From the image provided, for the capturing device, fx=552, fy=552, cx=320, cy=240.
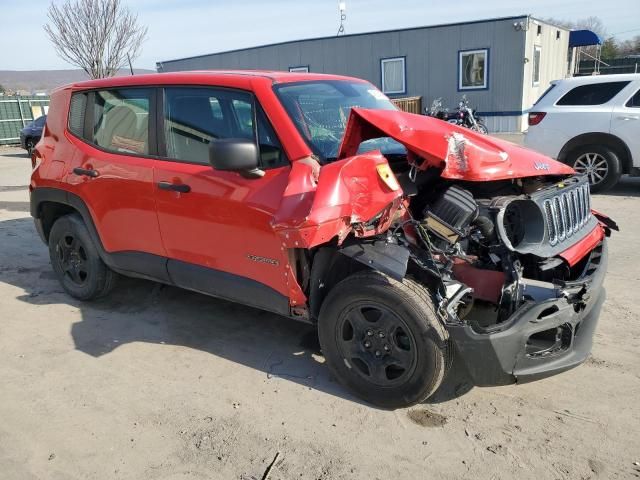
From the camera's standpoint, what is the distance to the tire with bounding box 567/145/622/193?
8219mm

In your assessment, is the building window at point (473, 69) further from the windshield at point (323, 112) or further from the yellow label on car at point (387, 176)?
the yellow label on car at point (387, 176)

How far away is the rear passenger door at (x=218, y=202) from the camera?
3371mm

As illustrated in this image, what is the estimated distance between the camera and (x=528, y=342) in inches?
117

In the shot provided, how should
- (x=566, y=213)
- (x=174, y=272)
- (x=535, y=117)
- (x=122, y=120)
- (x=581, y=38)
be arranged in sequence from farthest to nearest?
1. (x=581, y=38)
2. (x=535, y=117)
3. (x=122, y=120)
4. (x=174, y=272)
5. (x=566, y=213)

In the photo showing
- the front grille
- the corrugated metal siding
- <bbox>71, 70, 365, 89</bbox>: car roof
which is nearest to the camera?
the front grille

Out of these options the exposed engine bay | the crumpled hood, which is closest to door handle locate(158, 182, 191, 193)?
the crumpled hood

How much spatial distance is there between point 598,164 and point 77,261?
7385 millimetres

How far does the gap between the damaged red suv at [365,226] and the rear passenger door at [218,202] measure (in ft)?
0.03

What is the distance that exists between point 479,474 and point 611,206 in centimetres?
637

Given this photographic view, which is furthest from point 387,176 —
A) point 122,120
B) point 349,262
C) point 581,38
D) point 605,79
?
point 581,38

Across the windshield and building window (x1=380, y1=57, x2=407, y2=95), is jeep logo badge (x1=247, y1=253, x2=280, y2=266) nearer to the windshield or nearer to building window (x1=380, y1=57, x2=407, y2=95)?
the windshield

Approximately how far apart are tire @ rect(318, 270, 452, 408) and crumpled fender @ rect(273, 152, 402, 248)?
1.14 feet

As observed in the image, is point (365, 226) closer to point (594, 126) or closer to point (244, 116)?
point (244, 116)

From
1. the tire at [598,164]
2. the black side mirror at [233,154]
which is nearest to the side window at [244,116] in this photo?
the black side mirror at [233,154]
